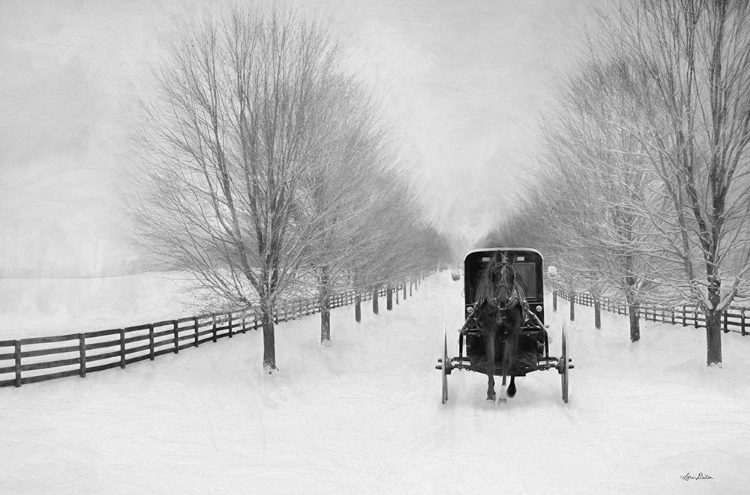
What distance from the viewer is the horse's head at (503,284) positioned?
29.3 feet

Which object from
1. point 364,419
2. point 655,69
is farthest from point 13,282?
point 655,69

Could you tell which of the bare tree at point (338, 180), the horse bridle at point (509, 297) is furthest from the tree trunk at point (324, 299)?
the horse bridle at point (509, 297)

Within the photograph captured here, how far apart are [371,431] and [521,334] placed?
3511mm

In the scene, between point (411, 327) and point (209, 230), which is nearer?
point (209, 230)

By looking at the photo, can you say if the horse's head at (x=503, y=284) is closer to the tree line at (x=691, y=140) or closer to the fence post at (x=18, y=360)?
the tree line at (x=691, y=140)

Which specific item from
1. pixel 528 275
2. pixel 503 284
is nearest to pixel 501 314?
pixel 503 284

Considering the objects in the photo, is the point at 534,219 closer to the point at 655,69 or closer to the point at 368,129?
the point at 368,129

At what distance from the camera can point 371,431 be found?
8.40m

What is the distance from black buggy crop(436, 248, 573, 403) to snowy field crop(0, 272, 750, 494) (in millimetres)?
691

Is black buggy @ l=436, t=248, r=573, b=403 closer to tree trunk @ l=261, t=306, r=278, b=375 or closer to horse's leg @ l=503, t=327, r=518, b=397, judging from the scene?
horse's leg @ l=503, t=327, r=518, b=397

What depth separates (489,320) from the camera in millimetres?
9172

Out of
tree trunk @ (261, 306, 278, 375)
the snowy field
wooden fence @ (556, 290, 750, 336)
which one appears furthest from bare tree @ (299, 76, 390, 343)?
wooden fence @ (556, 290, 750, 336)

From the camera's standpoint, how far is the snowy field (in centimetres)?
620

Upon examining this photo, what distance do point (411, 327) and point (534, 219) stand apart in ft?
32.4
